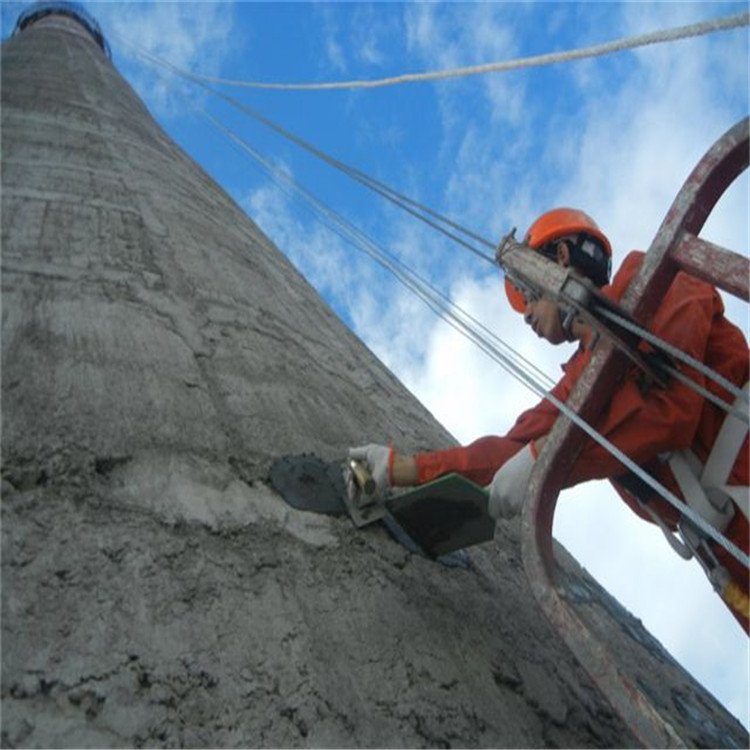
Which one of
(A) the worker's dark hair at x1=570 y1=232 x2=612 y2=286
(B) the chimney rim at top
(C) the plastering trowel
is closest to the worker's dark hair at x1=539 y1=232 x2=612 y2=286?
(A) the worker's dark hair at x1=570 y1=232 x2=612 y2=286

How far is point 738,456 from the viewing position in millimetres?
1625

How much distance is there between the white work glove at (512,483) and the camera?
1.96 m

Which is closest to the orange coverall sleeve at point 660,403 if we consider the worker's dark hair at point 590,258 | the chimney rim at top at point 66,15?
the worker's dark hair at point 590,258

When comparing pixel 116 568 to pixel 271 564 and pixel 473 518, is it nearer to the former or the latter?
pixel 271 564

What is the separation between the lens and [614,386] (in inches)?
68.2

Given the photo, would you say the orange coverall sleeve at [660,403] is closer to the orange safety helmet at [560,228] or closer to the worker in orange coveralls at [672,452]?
the worker in orange coveralls at [672,452]

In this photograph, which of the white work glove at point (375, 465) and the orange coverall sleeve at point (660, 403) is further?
the white work glove at point (375, 465)

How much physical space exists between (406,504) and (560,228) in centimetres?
85

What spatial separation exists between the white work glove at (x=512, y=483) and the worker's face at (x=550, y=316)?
374 millimetres

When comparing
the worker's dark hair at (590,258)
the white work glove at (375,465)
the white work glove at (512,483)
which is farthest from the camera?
the worker's dark hair at (590,258)

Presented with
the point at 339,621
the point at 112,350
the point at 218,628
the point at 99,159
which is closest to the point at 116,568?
the point at 218,628

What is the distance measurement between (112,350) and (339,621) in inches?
35.2

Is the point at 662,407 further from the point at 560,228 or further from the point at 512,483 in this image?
the point at 560,228

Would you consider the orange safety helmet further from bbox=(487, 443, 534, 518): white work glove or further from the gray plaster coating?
the gray plaster coating
